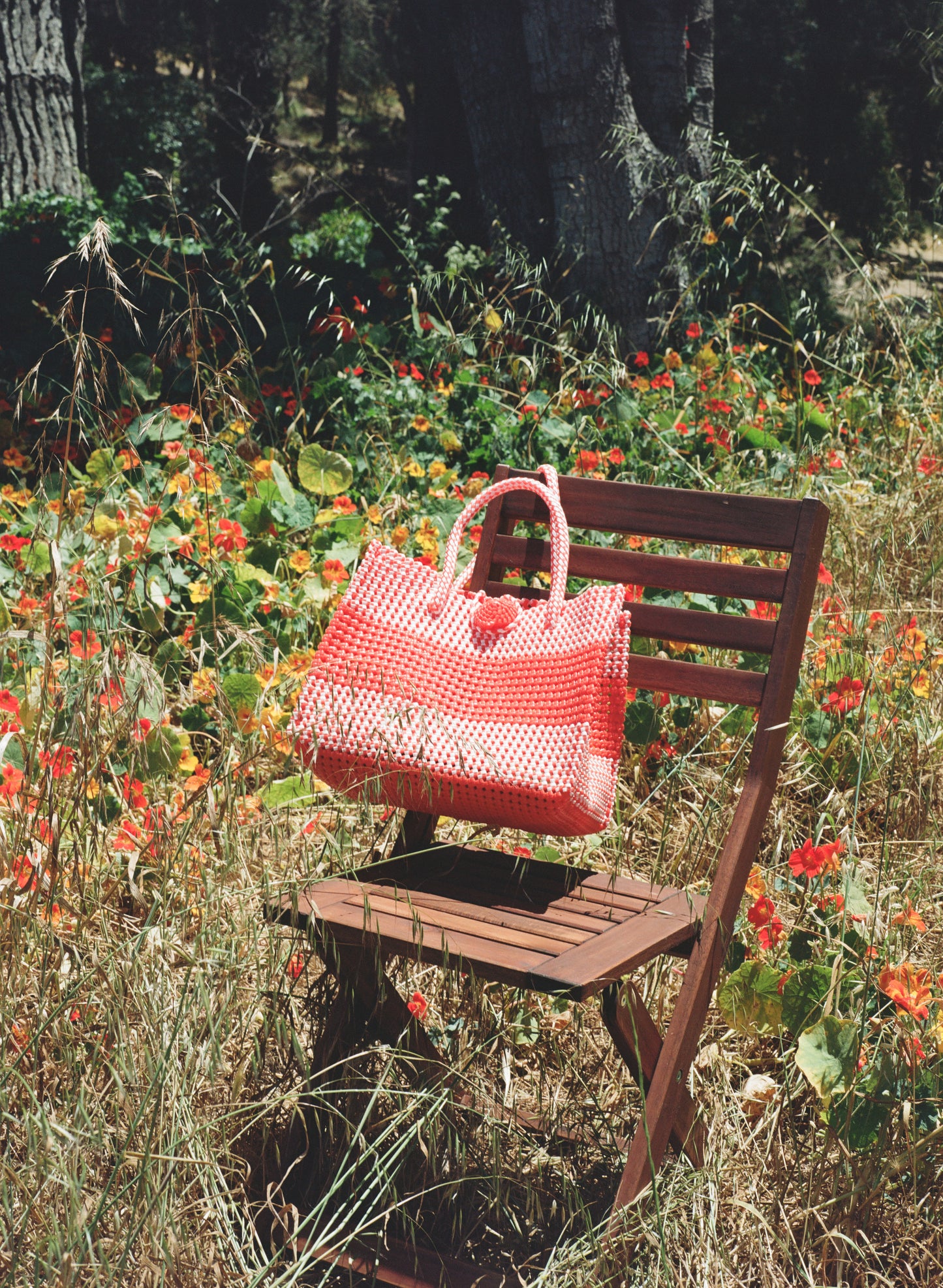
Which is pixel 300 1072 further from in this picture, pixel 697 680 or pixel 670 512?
pixel 670 512

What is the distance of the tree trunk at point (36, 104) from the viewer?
19.6 feet

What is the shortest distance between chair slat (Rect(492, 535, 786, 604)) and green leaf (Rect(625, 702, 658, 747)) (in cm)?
49

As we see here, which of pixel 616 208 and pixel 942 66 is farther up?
pixel 942 66

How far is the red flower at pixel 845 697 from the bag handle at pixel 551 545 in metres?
0.67

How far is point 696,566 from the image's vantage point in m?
1.92

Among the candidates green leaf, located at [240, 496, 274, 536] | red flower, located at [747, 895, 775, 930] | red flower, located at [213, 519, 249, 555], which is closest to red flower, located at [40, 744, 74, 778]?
red flower, located at [213, 519, 249, 555]

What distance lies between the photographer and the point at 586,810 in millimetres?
1667

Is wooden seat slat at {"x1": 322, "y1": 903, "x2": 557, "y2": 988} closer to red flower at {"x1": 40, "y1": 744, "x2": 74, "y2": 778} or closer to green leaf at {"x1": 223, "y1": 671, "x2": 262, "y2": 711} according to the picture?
red flower at {"x1": 40, "y1": 744, "x2": 74, "y2": 778}

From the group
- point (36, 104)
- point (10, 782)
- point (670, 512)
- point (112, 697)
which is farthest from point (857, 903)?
point (36, 104)

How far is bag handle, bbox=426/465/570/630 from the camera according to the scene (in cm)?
187

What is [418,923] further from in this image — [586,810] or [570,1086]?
[570,1086]

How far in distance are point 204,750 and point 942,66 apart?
27.3ft

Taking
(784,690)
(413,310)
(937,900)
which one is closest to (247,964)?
(784,690)

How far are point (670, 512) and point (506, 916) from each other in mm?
730
